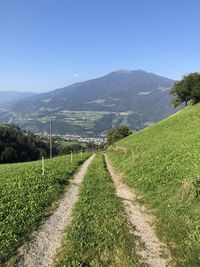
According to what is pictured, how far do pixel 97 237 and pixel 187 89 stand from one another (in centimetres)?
8670

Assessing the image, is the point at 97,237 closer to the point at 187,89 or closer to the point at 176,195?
the point at 176,195

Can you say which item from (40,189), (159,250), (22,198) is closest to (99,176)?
(40,189)

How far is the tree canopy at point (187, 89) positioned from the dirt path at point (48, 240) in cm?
7329

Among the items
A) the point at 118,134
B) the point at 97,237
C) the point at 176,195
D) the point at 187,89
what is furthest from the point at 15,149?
the point at 97,237

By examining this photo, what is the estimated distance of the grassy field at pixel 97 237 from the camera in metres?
13.5

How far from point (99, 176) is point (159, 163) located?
6.05 m

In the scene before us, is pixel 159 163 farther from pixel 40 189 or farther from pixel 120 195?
pixel 40 189

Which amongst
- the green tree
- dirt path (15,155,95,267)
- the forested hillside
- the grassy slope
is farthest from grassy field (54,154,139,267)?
the forested hillside

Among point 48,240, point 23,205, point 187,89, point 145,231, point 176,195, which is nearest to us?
point 48,240

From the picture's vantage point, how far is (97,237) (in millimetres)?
15836

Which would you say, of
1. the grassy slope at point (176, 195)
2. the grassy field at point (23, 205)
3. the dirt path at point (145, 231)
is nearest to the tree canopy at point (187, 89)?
the grassy slope at point (176, 195)

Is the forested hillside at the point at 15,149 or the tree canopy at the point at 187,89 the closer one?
the tree canopy at the point at 187,89

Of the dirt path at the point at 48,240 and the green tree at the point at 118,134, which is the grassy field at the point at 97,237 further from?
the green tree at the point at 118,134

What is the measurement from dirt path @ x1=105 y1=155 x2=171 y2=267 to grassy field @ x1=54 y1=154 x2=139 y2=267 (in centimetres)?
45
